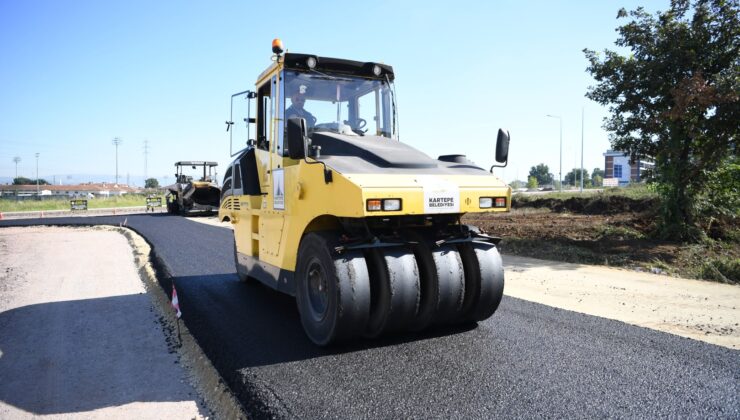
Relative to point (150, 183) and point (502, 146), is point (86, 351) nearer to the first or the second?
point (502, 146)

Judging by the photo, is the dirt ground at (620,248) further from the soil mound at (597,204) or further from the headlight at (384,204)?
the headlight at (384,204)

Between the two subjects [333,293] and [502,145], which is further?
[502,145]

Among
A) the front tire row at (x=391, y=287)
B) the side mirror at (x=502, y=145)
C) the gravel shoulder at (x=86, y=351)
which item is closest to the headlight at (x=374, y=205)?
the front tire row at (x=391, y=287)

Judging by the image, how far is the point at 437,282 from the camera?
4348mm

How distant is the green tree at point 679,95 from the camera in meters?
10.1

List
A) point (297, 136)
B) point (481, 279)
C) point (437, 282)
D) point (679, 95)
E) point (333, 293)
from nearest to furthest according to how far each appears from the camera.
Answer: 1. point (333, 293)
2. point (297, 136)
3. point (437, 282)
4. point (481, 279)
5. point (679, 95)

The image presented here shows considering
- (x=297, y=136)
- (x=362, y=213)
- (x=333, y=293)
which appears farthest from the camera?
(x=297, y=136)

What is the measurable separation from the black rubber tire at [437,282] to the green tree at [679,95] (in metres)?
8.04

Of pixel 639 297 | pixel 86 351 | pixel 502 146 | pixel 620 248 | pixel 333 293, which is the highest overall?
pixel 502 146

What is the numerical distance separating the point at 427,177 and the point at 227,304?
134 inches

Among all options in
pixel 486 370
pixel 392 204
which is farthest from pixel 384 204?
pixel 486 370

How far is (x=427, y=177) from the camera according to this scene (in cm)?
430

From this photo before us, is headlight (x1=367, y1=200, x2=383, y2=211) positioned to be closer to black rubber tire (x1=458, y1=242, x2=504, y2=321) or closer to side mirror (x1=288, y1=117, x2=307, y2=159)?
side mirror (x1=288, y1=117, x2=307, y2=159)

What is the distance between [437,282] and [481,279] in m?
0.53
